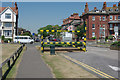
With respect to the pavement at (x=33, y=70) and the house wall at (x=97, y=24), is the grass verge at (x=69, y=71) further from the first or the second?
the house wall at (x=97, y=24)

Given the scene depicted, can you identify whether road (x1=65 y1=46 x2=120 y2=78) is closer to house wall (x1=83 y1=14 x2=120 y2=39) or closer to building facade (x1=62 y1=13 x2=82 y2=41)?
building facade (x1=62 y1=13 x2=82 y2=41)

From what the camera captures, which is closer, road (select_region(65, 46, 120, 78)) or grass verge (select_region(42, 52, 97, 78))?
grass verge (select_region(42, 52, 97, 78))

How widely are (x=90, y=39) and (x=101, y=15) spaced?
9779 millimetres

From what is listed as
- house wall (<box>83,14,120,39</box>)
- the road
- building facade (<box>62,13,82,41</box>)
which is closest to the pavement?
the road

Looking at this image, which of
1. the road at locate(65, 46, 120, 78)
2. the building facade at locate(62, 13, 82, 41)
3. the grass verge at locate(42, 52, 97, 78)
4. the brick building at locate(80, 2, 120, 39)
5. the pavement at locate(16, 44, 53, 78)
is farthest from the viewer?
the brick building at locate(80, 2, 120, 39)

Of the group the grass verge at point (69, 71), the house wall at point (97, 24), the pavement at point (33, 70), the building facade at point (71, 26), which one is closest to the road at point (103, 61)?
the grass verge at point (69, 71)

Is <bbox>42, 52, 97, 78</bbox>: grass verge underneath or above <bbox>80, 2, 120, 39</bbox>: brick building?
underneath

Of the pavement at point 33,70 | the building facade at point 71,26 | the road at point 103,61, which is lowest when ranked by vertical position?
the pavement at point 33,70

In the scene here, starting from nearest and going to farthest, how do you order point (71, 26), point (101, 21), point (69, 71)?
1. point (69, 71)
2. point (101, 21)
3. point (71, 26)

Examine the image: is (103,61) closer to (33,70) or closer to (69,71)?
(69,71)

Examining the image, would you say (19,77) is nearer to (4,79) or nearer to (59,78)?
(4,79)

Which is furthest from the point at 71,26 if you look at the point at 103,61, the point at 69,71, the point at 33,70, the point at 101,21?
the point at 69,71

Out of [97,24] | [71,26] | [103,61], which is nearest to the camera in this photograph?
[103,61]

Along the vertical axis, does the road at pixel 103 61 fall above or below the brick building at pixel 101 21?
below
